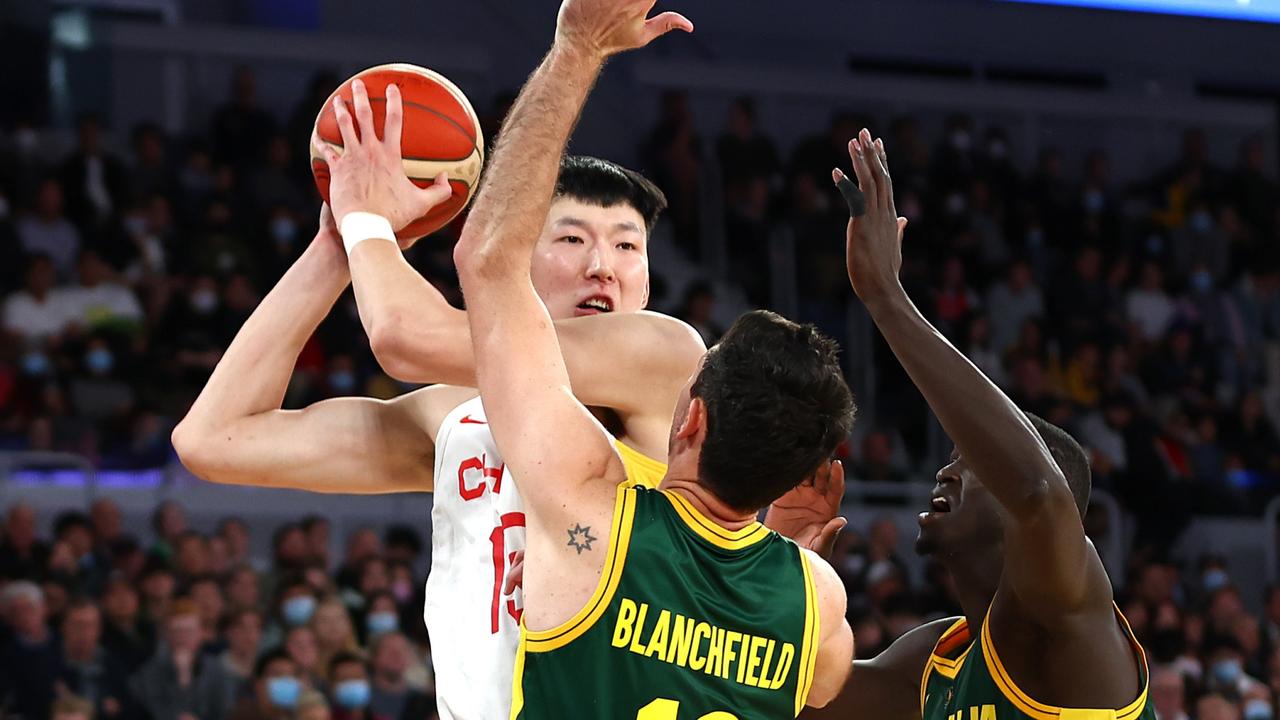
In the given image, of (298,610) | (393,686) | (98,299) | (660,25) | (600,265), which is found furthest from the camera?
(98,299)

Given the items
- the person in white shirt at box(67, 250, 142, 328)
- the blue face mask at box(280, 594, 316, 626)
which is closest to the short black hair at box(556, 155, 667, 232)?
the blue face mask at box(280, 594, 316, 626)

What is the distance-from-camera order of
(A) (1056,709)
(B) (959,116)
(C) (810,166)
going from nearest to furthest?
(A) (1056,709) < (C) (810,166) < (B) (959,116)

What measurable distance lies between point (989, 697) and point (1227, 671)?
7721mm

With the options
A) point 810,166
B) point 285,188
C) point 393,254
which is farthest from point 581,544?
point 810,166

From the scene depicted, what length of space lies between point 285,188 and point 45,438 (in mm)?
2988

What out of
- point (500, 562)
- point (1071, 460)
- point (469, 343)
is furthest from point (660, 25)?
point (1071, 460)

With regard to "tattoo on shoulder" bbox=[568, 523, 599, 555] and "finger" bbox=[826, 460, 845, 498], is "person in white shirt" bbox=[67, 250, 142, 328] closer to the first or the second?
"finger" bbox=[826, 460, 845, 498]

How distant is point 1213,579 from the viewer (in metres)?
11.7

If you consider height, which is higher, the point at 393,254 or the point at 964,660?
the point at 393,254

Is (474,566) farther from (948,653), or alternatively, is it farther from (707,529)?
(948,653)

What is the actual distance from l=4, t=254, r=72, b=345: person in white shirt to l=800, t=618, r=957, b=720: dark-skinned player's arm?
762 centimetres

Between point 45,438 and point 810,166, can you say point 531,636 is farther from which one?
point 810,166

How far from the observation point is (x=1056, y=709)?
3.40 meters

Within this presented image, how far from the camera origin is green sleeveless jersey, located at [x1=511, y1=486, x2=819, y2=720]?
271 cm
